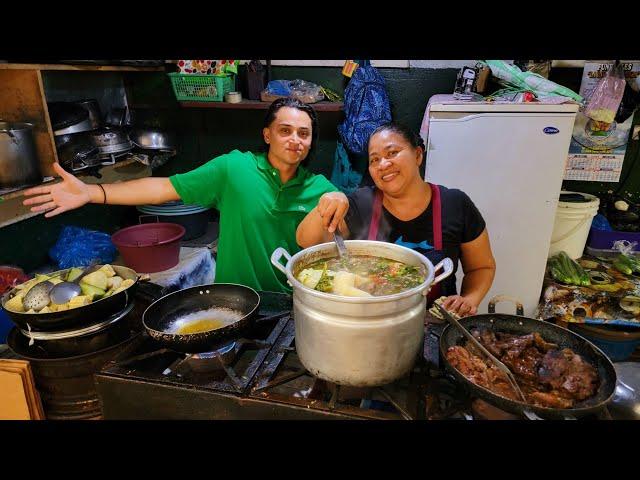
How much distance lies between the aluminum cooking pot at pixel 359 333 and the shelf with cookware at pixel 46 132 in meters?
2.31

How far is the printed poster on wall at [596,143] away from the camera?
3.98m

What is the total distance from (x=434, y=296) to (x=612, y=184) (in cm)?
340

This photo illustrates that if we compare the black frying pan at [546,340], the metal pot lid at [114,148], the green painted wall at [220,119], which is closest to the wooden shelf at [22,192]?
the metal pot lid at [114,148]

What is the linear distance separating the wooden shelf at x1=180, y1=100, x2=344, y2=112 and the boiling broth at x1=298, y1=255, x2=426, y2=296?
2885 millimetres

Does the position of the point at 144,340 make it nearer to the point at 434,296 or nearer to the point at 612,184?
the point at 434,296

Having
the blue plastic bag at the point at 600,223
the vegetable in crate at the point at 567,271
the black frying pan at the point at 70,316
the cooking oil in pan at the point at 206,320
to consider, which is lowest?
the vegetable in crate at the point at 567,271

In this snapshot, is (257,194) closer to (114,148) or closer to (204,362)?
(204,362)

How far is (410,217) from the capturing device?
2.20m

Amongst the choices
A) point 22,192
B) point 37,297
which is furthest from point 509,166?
point 22,192

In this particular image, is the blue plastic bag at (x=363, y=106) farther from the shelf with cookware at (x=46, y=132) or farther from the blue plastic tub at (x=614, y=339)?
the blue plastic tub at (x=614, y=339)

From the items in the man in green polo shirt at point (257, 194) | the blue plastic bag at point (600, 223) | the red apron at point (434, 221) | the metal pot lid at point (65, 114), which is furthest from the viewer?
the blue plastic bag at point (600, 223)

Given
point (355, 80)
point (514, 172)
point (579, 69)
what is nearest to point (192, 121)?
point (355, 80)

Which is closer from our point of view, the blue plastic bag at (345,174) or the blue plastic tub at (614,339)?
the blue plastic tub at (614,339)

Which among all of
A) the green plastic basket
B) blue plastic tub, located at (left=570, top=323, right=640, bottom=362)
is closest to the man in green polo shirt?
the green plastic basket
